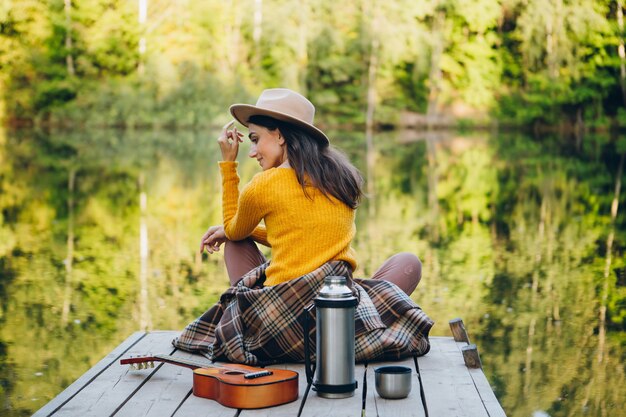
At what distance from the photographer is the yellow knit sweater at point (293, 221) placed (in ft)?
11.5

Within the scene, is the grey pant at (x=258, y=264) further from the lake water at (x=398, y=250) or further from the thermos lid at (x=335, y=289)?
the thermos lid at (x=335, y=289)

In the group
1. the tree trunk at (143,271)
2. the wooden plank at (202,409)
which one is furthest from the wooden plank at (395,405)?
the tree trunk at (143,271)

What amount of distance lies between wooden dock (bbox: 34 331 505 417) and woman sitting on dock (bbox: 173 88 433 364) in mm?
152

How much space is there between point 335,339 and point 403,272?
0.99 m

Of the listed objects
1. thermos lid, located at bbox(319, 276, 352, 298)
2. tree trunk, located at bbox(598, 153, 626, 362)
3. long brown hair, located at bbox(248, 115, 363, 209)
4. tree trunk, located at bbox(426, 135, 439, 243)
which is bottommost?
tree trunk, located at bbox(426, 135, 439, 243)

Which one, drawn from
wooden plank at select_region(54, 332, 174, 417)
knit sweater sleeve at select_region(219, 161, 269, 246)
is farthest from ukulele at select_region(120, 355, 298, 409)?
knit sweater sleeve at select_region(219, 161, 269, 246)

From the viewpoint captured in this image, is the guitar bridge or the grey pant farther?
the grey pant

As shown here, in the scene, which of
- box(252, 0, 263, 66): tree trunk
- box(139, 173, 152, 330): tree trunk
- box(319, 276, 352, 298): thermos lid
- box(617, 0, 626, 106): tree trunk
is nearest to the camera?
box(319, 276, 352, 298): thermos lid

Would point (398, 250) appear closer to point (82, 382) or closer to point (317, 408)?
point (82, 382)

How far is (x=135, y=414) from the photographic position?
9.82ft

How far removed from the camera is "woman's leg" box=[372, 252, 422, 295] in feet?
13.1

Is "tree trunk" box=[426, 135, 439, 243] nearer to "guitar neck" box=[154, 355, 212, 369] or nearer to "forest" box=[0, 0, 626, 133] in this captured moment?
"guitar neck" box=[154, 355, 212, 369]

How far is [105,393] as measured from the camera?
3238 mm

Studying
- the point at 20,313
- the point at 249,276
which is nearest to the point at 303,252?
the point at 249,276
